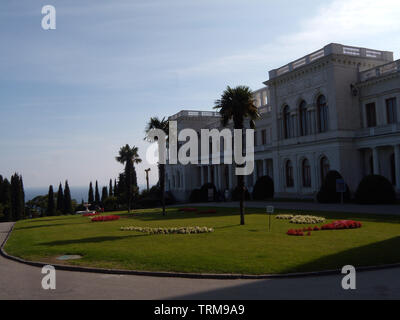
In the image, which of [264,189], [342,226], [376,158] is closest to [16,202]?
[264,189]

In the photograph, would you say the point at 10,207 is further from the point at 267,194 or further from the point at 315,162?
the point at 315,162

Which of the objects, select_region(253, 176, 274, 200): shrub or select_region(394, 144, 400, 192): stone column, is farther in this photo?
select_region(253, 176, 274, 200): shrub

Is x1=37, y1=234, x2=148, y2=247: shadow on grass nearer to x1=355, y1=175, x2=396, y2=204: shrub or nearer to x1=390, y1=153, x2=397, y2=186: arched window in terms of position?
x1=355, y1=175, x2=396, y2=204: shrub

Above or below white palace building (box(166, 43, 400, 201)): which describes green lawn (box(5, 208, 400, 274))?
below

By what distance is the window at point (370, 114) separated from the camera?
41.3 metres

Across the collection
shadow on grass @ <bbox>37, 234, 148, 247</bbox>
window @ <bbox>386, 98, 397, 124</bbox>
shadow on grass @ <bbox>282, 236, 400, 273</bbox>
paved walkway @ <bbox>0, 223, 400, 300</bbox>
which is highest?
window @ <bbox>386, 98, 397, 124</bbox>

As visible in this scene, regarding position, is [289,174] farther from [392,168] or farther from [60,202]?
[60,202]

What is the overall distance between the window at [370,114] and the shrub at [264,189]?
15160mm

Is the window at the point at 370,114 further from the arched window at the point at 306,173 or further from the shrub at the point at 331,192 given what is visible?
the arched window at the point at 306,173

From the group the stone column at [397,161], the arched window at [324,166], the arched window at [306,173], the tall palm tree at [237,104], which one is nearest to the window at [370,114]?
A: the stone column at [397,161]

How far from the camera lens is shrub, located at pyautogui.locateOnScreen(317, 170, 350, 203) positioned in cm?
3753

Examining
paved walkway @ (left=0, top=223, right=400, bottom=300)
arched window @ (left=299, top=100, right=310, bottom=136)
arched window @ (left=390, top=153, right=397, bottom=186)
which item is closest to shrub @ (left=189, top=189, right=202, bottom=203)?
arched window @ (left=299, top=100, right=310, bottom=136)

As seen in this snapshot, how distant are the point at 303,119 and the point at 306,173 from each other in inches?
262

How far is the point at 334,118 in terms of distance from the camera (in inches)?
1633
